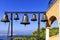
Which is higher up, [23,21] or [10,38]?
[23,21]

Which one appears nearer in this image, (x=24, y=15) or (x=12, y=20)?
(x=24, y=15)

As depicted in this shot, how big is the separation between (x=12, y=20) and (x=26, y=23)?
1320 mm

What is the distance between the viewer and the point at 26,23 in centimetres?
878

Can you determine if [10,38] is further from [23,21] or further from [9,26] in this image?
[23,21]

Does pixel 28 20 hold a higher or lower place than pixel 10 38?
higher

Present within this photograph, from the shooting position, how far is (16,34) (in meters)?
10.1

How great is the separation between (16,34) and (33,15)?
1294mm

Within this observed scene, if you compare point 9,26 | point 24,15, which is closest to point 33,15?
point 24,15

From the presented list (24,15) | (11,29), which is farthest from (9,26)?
(24,15)

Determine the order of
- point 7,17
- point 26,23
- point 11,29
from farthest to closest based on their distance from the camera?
point 11,29 → point 7,17 → point 26,23

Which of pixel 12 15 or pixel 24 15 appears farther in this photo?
pixel 12 15

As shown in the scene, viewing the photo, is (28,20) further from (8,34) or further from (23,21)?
(8,34)

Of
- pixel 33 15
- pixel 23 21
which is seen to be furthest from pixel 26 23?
pixel 33 15

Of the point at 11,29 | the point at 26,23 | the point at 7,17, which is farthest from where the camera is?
the point at 11,29
